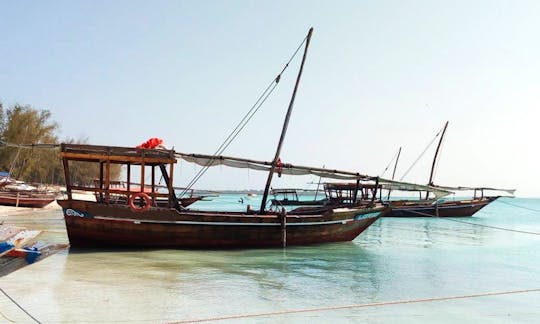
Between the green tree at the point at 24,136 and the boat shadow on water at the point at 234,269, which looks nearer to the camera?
the boat shadow on water at the point at 234,269

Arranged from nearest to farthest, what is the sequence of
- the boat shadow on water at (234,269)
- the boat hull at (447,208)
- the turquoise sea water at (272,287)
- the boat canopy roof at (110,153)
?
1. the turquoise sea water at (272,287)
2. the boat shadow on water at (234,269)
3. the boat canopy roof at (110,153)
4. the boat hull at (447,208)

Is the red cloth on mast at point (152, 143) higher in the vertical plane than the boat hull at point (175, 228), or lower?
higher

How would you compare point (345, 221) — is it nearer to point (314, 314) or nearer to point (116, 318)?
point (314, 314)

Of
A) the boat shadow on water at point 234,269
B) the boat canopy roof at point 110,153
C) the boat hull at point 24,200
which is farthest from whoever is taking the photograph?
the boat hull at point 24,200

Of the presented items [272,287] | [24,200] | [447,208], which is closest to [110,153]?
[272,287]

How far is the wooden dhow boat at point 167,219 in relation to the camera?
12.7m

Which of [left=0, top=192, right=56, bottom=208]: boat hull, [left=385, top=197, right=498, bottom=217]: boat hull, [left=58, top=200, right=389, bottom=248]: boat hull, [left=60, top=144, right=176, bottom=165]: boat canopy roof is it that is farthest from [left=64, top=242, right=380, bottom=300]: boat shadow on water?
[left=385, top=197, right=498, bottom=217]: boat hull

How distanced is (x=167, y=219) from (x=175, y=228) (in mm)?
369

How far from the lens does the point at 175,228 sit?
44.4ft

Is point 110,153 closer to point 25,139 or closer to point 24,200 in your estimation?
point 24,200

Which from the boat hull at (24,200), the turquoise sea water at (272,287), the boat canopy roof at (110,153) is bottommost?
the turquoise sea water at (272,287)

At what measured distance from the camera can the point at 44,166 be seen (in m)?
53.4

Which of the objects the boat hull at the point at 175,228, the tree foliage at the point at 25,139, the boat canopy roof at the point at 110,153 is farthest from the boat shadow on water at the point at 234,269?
the tree foliage at the point at 25,139

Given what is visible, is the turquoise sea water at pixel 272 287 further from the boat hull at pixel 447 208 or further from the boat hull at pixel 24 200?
the boat hull at pixel 24 200
